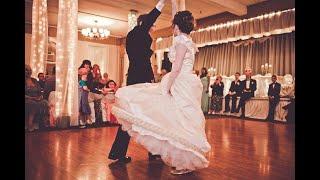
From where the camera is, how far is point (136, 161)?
289cm

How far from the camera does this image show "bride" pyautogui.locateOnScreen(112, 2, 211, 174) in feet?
7.60

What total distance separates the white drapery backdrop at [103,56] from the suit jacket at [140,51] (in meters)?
11.2

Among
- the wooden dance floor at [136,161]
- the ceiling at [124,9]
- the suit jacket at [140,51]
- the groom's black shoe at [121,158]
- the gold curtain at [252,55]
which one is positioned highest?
the ceiling at [124,9]

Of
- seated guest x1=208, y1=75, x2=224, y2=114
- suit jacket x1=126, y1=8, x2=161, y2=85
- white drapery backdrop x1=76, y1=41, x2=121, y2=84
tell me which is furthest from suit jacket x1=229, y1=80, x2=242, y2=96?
white drapery backdrop x1=76, y1=41, x2=121, y2=84

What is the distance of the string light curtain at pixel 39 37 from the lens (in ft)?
23.9

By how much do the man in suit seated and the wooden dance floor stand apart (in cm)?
423

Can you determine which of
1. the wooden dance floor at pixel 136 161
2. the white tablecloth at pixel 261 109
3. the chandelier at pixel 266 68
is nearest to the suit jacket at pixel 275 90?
the white tablecloth at pixel 261 109

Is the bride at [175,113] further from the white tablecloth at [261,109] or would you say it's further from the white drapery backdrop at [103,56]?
the white drapery backdrop at [103,56]
